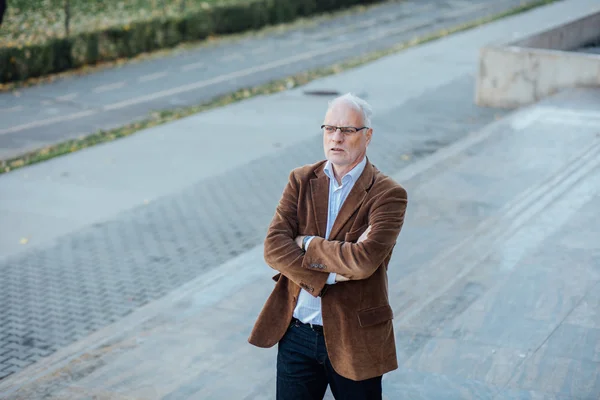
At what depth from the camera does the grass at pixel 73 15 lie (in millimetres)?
24781

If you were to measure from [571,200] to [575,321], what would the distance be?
3481 mm

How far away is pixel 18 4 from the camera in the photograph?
2686cm

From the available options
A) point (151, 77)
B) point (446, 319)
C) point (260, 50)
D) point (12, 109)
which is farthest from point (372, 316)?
point (260, 50)

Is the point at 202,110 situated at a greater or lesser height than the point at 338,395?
lesser

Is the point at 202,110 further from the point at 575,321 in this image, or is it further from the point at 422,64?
the point at 575,321

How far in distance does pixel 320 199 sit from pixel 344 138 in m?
0.32

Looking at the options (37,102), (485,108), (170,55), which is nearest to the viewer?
(485,108)

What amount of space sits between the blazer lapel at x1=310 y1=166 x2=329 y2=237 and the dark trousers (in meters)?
0.47

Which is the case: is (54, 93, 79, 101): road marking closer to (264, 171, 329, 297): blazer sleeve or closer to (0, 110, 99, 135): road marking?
(0, 110, 99, 135): road marking

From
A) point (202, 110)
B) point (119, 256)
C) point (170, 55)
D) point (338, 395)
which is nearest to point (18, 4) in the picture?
point (170, 55)

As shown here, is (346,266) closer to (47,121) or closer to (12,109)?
(47,121)

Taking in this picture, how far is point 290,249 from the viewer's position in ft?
14.1

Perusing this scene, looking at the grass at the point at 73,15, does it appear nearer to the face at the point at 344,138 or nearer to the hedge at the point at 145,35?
the hedge at the point at 145,35

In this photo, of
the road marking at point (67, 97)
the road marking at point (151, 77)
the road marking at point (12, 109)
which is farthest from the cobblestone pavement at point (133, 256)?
the road marking at point (151, 77)
